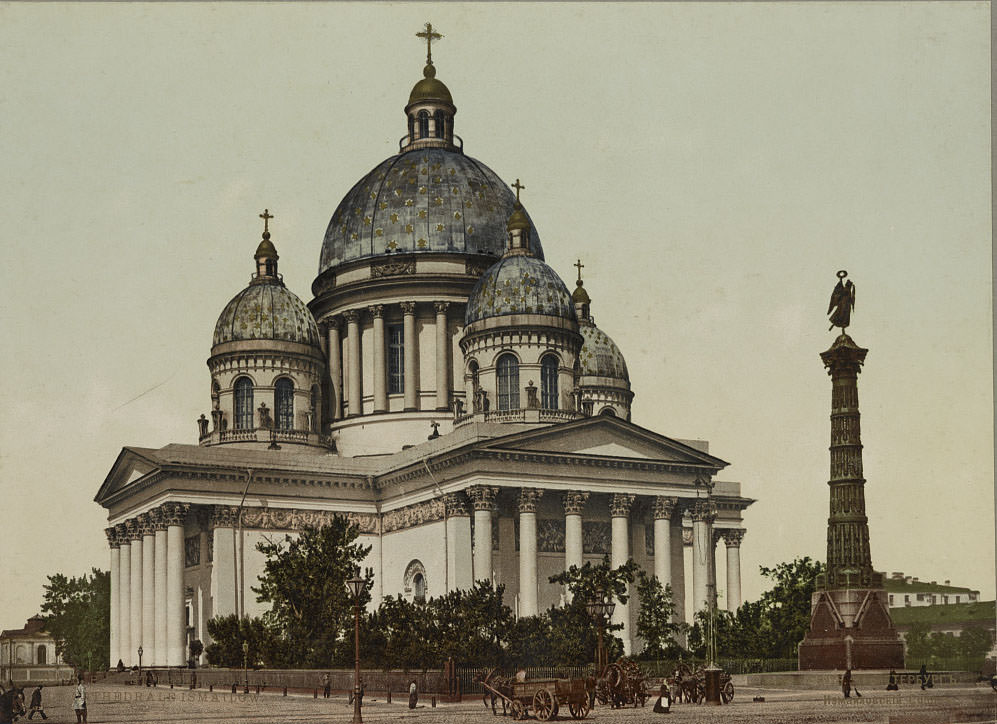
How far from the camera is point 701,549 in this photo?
245ft

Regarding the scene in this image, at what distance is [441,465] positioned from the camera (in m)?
72.3

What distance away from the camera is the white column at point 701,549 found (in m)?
74.5

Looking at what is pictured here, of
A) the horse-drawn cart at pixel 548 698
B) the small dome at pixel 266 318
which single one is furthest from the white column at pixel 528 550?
the horse-drawn cart at pixel 548 698

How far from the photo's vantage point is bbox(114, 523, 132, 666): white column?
265ft

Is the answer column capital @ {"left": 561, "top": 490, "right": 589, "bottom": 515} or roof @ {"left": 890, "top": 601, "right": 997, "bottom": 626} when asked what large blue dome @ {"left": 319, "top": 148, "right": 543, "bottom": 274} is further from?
roof @ {"left": 890, "top": 601, "right": 997, "bottom": 626}

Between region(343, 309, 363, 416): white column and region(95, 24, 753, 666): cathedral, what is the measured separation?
105 mm

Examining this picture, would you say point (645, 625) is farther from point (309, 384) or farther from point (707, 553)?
point (309, 384)

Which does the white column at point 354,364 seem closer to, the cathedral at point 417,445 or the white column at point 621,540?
the cathedral at point 417,445

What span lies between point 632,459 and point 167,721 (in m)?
34.9

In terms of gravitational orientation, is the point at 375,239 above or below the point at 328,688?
above

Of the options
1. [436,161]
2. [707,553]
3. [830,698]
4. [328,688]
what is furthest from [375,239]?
[830,698]

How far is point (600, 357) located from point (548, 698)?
195 feet

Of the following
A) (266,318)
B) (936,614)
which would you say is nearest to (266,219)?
(266,318)

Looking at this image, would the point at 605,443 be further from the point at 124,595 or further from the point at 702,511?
the point at 124,595
